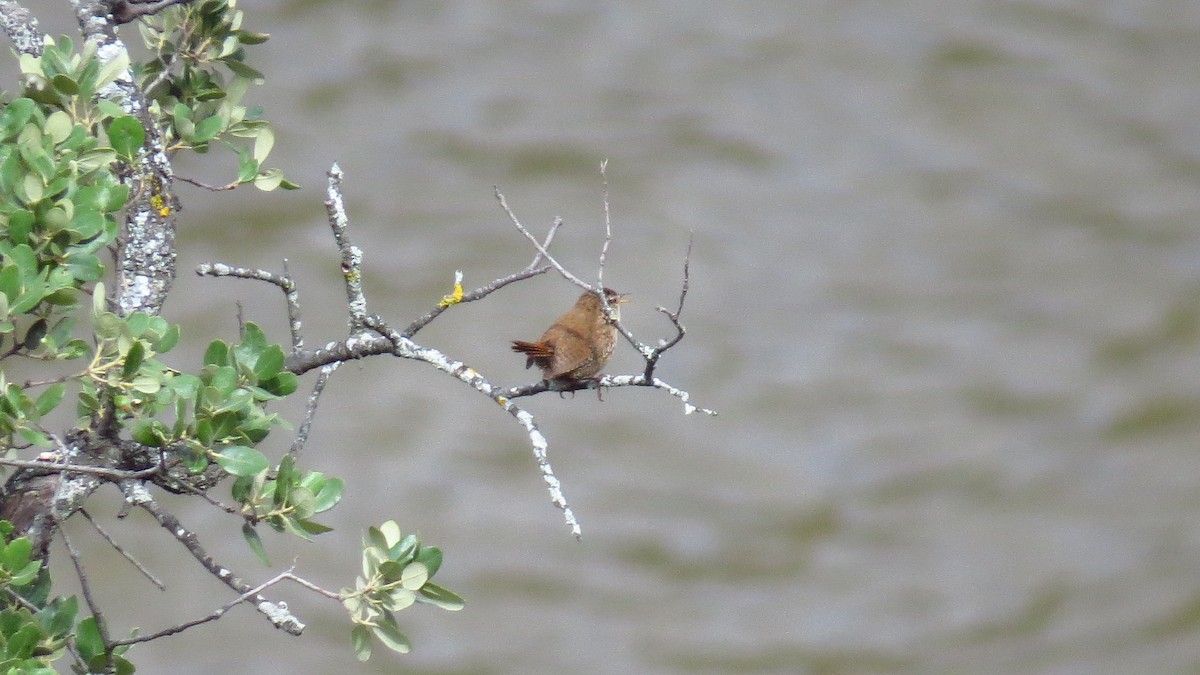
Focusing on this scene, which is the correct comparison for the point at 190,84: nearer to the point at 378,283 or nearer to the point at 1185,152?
the point at 378,283

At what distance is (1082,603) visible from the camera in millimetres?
8961

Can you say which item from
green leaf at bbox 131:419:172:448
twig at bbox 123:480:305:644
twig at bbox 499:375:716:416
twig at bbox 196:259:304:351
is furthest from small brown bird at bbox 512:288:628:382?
green leaf at bbox 131:419:172:448

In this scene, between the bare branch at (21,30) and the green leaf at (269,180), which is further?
the green leaf at (269,180)

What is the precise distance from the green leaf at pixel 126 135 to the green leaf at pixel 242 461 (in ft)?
2.09

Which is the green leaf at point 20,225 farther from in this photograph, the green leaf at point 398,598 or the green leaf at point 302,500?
the green leaf at point 398,598

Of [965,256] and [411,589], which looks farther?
[965,256]

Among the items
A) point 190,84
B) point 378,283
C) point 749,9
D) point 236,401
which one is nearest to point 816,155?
point 749,9

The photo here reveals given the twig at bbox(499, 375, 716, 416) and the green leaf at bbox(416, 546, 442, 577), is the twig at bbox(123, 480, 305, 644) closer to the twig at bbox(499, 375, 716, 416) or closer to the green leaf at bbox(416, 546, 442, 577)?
the green leaf at bbox(416, 546, 442, 577)

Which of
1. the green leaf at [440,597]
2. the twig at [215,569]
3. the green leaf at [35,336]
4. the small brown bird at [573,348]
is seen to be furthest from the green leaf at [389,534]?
the small brown bird at [573,348]

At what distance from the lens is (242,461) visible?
2.34m

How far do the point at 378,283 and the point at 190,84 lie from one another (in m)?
6.33

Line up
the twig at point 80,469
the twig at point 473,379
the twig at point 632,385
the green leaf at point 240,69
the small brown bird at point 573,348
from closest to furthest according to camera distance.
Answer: the twig at point 80,469 < the twig at point 473,379 < the twig at point 632,385 < the green leaf at point 240,69 < the small brown bird at point 573,348

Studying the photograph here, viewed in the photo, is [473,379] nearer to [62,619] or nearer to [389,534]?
[389,534]

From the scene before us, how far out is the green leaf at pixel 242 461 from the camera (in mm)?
2334
